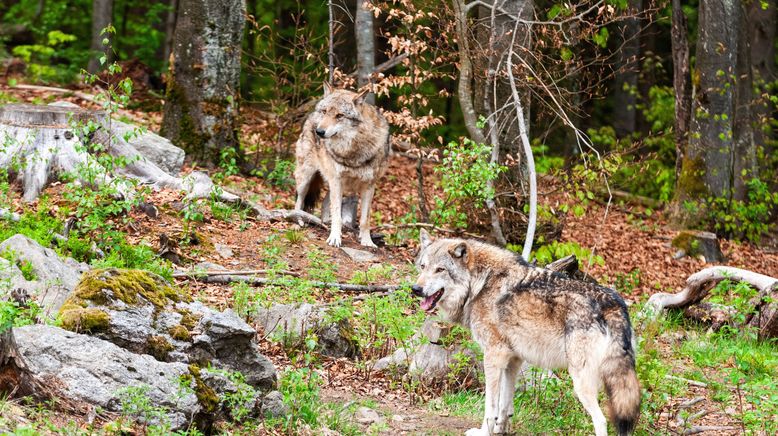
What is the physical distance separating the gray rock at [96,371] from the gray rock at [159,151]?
7.07 meters

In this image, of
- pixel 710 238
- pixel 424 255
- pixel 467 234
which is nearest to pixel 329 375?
pixel 424 255

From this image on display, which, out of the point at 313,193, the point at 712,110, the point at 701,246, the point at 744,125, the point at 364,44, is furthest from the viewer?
the point at 744,125

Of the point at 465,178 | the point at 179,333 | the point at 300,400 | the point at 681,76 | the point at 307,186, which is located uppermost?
the point at 681,76

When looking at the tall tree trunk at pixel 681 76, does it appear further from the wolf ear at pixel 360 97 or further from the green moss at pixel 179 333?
the green moss at pixel 179 333

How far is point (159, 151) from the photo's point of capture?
12.7 metres

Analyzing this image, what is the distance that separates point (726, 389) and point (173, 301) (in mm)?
4828

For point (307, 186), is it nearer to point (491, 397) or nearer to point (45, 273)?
point (45, 273)

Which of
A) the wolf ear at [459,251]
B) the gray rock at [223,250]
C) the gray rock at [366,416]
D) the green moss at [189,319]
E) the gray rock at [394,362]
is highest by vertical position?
the wolf ear at [459,251]

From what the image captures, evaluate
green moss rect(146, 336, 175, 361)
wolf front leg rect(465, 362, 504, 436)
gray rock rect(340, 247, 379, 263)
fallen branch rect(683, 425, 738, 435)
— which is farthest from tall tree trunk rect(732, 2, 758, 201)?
green moss rect(146, 336, 175, 361)

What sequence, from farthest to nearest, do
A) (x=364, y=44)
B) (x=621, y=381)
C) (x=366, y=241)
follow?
(x=364, y=44) < (x=366, y=241) < (x=621, y=381)

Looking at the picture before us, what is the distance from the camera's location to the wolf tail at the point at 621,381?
6.00 metres

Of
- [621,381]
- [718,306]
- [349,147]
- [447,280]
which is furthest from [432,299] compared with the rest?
[349,147]

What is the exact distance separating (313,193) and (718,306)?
6149 mm

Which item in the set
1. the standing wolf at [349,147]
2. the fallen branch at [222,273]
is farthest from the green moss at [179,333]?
→ the standing wolf at [349,147]
